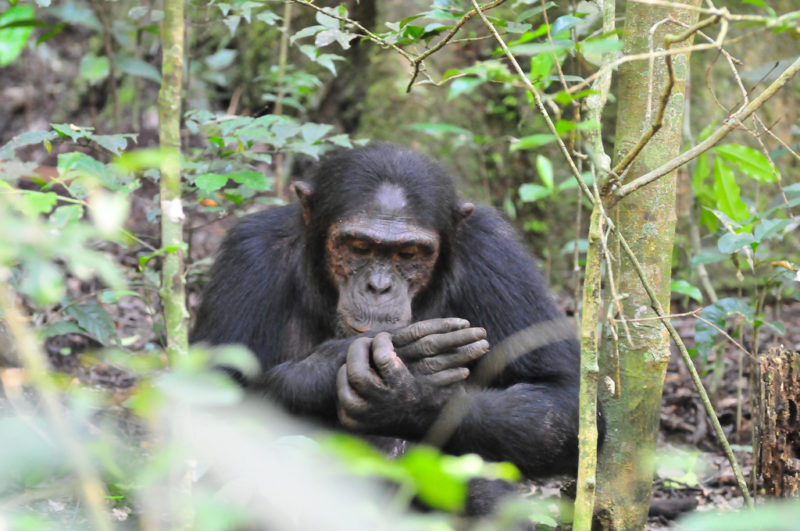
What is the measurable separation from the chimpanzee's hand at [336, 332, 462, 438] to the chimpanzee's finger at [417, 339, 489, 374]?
3 centimetres

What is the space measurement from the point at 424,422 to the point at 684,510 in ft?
7.03

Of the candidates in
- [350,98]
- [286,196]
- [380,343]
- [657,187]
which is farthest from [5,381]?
[350,98]

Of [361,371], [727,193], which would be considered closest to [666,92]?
[361,371]

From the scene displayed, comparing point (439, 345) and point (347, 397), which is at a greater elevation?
point (439, 345)

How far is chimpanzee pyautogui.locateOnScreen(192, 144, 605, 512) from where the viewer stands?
175 inches

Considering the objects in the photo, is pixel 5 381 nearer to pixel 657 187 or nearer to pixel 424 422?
pixel 424 422

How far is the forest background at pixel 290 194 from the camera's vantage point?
157cm

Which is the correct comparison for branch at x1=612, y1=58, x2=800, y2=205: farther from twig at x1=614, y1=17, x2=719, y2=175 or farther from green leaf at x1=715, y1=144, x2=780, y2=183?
green leaf at x1=715, y1=144, x2=780, y2=183

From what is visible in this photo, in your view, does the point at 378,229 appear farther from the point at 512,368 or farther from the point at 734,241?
the point at 734,241

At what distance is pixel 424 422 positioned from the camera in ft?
14.9

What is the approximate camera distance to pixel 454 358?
441 cm

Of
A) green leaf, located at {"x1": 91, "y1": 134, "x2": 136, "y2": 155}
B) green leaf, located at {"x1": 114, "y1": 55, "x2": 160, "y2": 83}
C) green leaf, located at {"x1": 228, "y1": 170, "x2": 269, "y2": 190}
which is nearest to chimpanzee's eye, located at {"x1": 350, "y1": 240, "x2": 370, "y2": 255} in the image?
green leaf, located at {"x1": 228, "y1": 170, "x2": 269, "y2": 190}

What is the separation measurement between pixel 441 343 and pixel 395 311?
52 centimetres

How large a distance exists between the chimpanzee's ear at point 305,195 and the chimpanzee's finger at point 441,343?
1339 millimetres
